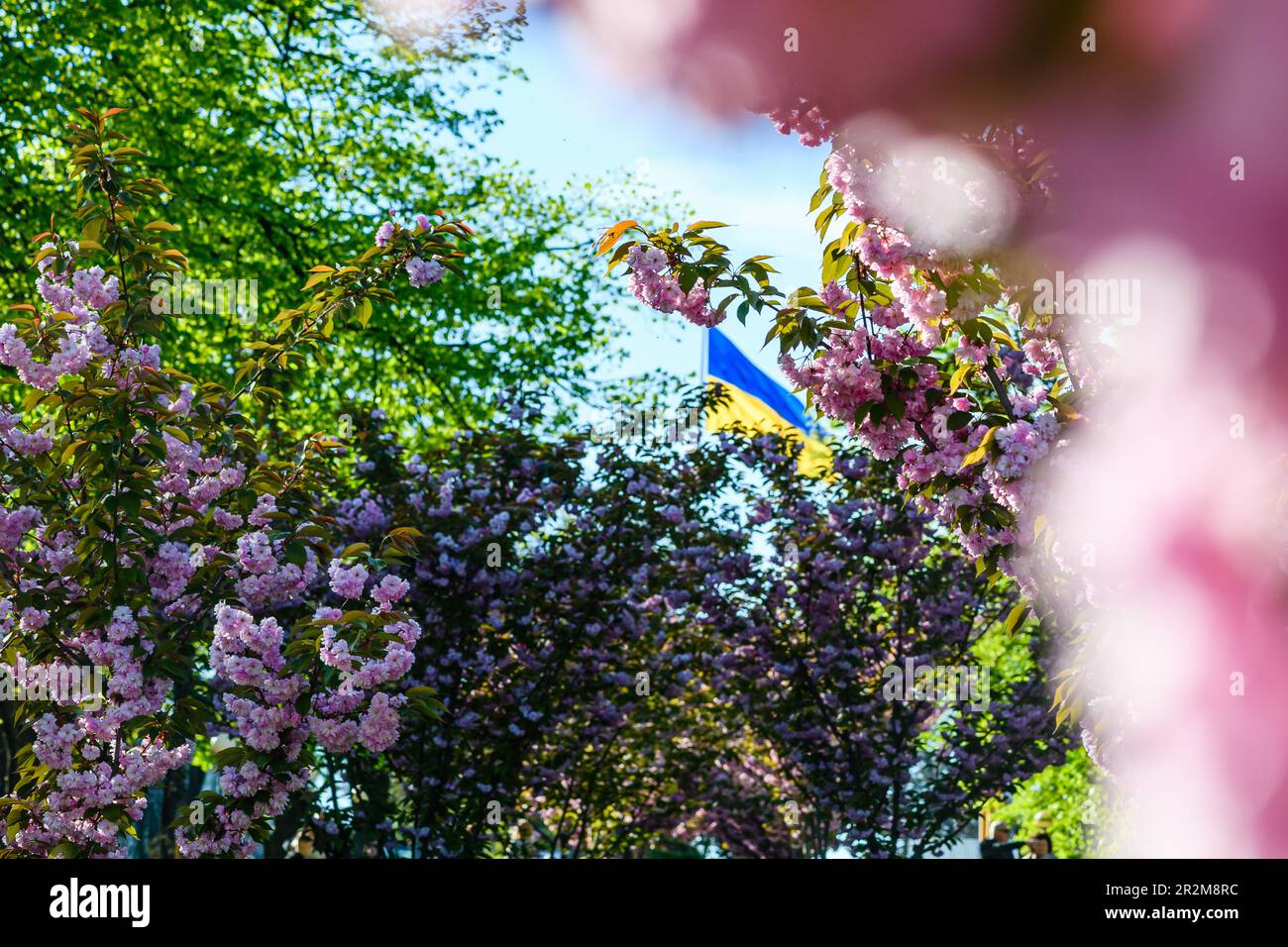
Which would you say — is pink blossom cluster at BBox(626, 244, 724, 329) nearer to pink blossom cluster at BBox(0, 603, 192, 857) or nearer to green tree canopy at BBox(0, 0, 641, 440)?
pink blossom cluster at BBox(0, 603, 192, 857)

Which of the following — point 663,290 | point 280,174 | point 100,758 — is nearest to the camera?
point 663,290

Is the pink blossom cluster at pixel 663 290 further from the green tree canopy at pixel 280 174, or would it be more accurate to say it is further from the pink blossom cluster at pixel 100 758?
the green tree canopy at pixel 280 174

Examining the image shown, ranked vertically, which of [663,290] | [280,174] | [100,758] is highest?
[280,174]

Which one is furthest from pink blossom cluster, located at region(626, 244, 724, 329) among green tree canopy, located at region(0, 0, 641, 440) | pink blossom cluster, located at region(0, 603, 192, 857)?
green tree canopy, located at region(0, 0, 641, 440)

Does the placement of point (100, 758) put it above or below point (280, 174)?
below

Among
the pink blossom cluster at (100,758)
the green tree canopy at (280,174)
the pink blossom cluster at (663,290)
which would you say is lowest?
the pink blossom cluster at (100,758)

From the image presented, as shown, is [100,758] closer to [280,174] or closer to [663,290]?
[663,290]

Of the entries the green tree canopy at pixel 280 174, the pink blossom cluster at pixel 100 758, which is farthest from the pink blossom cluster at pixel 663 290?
the green tree canopy at pixel 280 174

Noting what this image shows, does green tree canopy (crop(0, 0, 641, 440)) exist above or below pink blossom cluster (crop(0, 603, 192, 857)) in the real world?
above

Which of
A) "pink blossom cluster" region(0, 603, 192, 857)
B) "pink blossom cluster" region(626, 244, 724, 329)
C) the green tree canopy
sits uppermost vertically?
the green tree canopy

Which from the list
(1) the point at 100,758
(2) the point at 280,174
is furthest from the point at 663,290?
(2) the point at 280,174

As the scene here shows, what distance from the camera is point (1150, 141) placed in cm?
64

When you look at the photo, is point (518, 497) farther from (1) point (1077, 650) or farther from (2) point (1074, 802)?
(2) point (1074, 802)
